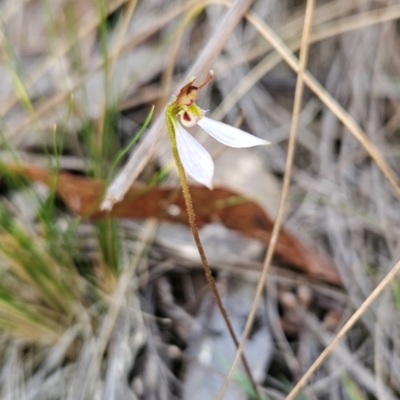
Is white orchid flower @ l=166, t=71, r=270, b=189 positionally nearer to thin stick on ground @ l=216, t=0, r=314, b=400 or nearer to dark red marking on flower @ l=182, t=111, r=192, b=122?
dark red marking on flower @ l=182, t=111, r=192, b=122

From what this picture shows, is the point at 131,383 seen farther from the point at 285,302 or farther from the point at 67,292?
the point at 285,302

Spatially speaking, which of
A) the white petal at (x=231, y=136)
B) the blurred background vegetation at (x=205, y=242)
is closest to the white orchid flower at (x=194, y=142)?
the white petal at (x=231, y=136)

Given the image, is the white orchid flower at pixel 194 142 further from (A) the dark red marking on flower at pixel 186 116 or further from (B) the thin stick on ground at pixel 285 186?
(B) the thin stick on ground at pixel 285 186

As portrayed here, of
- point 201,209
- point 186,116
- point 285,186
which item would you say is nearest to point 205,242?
point 201,209

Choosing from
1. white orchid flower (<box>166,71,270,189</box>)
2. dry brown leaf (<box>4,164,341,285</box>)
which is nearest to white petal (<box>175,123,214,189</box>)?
white orchid flower (<box>166,71,270,189</box>)

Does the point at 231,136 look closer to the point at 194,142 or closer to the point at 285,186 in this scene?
the point at 194,142
